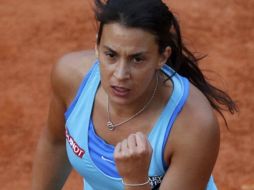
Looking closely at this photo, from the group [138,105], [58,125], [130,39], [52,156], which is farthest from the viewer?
[52,156]

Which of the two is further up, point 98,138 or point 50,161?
point 98,138

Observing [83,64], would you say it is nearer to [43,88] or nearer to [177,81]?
[177,81]

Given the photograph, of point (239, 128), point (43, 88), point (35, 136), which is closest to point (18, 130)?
point (35, 136)

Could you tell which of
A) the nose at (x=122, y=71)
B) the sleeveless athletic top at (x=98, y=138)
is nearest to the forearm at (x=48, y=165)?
the sleeveless athletic top at (x=98, y=138)

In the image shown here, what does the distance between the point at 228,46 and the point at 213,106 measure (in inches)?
122

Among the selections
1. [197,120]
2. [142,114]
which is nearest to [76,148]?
[142,114]

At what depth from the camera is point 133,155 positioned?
2.21m

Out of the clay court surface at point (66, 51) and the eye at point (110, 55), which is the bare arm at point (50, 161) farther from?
the clay court surface at point (66, 51)

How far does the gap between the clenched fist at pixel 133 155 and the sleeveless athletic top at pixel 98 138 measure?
233 millimetres

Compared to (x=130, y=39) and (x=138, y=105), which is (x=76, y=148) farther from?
(x=130, y=39)

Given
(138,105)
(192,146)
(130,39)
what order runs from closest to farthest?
(130,39) → (192,146) → (138,105)

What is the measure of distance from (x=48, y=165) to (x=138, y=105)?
2.17 feet

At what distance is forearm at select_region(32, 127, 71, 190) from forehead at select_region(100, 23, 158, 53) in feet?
2.72

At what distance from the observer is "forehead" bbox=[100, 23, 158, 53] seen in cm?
235
